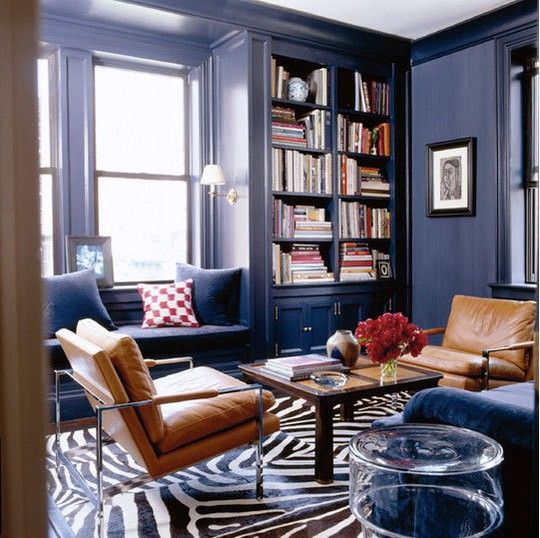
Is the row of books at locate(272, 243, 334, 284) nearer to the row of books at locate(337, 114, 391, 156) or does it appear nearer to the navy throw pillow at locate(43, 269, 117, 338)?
the row of books at locate(337, 114, 391, 156)

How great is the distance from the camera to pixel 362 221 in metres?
5.44

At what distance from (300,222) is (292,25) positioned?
159 cm

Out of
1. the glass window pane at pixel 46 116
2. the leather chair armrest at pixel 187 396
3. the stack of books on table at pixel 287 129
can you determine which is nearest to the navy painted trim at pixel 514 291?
the stack of books on table at pixel 287 129

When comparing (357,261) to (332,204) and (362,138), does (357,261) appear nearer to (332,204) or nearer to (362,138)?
(332,204)

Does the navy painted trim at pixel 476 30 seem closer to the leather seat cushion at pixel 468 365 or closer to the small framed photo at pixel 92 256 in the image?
the leather seat cushion at pixel 468 365

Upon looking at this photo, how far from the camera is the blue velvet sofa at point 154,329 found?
3.92 m

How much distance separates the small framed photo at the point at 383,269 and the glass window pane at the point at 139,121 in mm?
1979

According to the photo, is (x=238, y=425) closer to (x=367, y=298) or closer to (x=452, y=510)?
(x=452, y=510)

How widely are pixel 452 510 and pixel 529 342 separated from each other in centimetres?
266

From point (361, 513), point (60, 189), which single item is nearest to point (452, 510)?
point (361, 513)

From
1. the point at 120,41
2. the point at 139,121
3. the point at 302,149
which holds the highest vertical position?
the point at 120,41

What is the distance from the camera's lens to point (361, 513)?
4.61ft

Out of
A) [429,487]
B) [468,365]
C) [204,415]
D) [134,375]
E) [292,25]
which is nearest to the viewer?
[429,487]

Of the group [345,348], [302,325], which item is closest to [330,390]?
[345,348]
